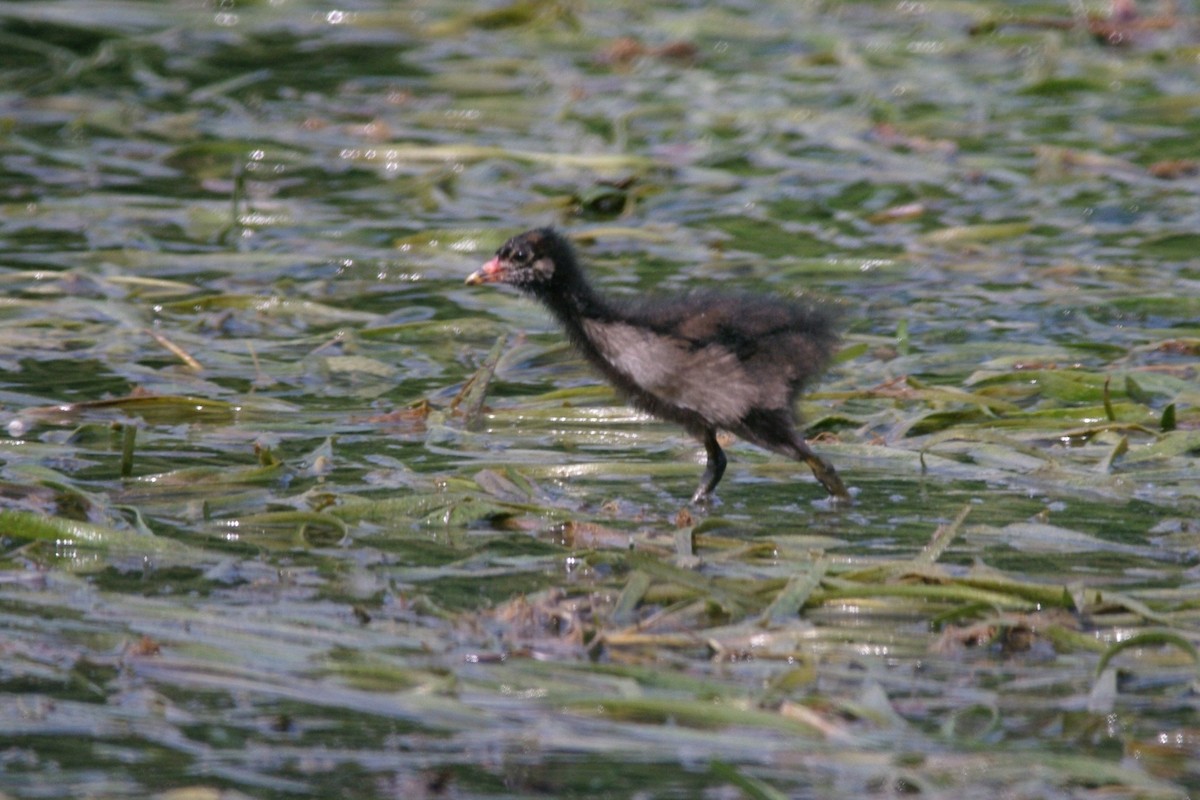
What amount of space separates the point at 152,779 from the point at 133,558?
4.04 feet

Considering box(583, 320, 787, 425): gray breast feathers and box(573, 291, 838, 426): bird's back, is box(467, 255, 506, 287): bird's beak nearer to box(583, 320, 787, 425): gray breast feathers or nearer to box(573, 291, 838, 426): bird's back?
box(573, 291, 838, 426): bird's back

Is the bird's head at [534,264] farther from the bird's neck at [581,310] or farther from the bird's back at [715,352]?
the bird's back at [715,352]

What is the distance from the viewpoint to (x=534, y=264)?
573 centimetres

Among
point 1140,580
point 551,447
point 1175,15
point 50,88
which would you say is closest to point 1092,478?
point 1140,580

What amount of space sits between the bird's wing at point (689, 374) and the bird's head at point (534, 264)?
32cm

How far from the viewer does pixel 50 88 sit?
1073 cm

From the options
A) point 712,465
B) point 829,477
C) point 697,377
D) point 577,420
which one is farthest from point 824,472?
point 577,420

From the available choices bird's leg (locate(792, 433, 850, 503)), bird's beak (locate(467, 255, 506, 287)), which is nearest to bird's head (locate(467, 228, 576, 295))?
bird's beak (locate(467, 255, 506, 287))

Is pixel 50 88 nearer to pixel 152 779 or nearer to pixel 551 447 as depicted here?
pixel 551 447

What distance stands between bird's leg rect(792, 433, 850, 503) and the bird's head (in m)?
0.86

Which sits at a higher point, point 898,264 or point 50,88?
point 50,88

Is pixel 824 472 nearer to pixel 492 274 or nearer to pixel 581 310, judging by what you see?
pixel 581 310

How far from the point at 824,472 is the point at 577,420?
1.03m

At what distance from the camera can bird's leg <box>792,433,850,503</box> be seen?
5336 mm
